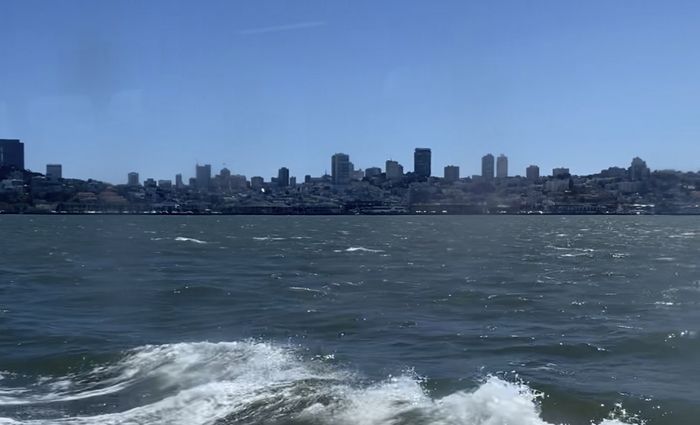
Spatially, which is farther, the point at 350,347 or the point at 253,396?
the point at 350,347

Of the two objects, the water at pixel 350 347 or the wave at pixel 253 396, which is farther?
the water at pixel 350 347

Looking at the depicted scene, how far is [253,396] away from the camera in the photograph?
44.1ft

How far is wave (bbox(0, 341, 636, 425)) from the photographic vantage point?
12.4 metres

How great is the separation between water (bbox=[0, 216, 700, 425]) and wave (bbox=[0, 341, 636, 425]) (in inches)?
1.8

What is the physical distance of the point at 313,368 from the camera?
15.7 meters

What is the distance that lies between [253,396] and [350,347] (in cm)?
502

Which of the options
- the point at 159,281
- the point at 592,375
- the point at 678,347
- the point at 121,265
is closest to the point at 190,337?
the point at 592,375

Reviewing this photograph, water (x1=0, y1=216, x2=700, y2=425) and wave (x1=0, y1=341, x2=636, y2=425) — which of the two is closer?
wave (x1=0, y1=341, x2=636, y2=425)

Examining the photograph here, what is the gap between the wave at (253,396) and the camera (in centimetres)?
1236

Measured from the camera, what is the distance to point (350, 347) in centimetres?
1820

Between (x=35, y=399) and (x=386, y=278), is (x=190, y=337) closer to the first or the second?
(x=35, y=399)

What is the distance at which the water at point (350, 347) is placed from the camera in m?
13.1

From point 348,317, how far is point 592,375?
27.3 ft

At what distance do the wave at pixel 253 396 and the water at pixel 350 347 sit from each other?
0.05 meters
